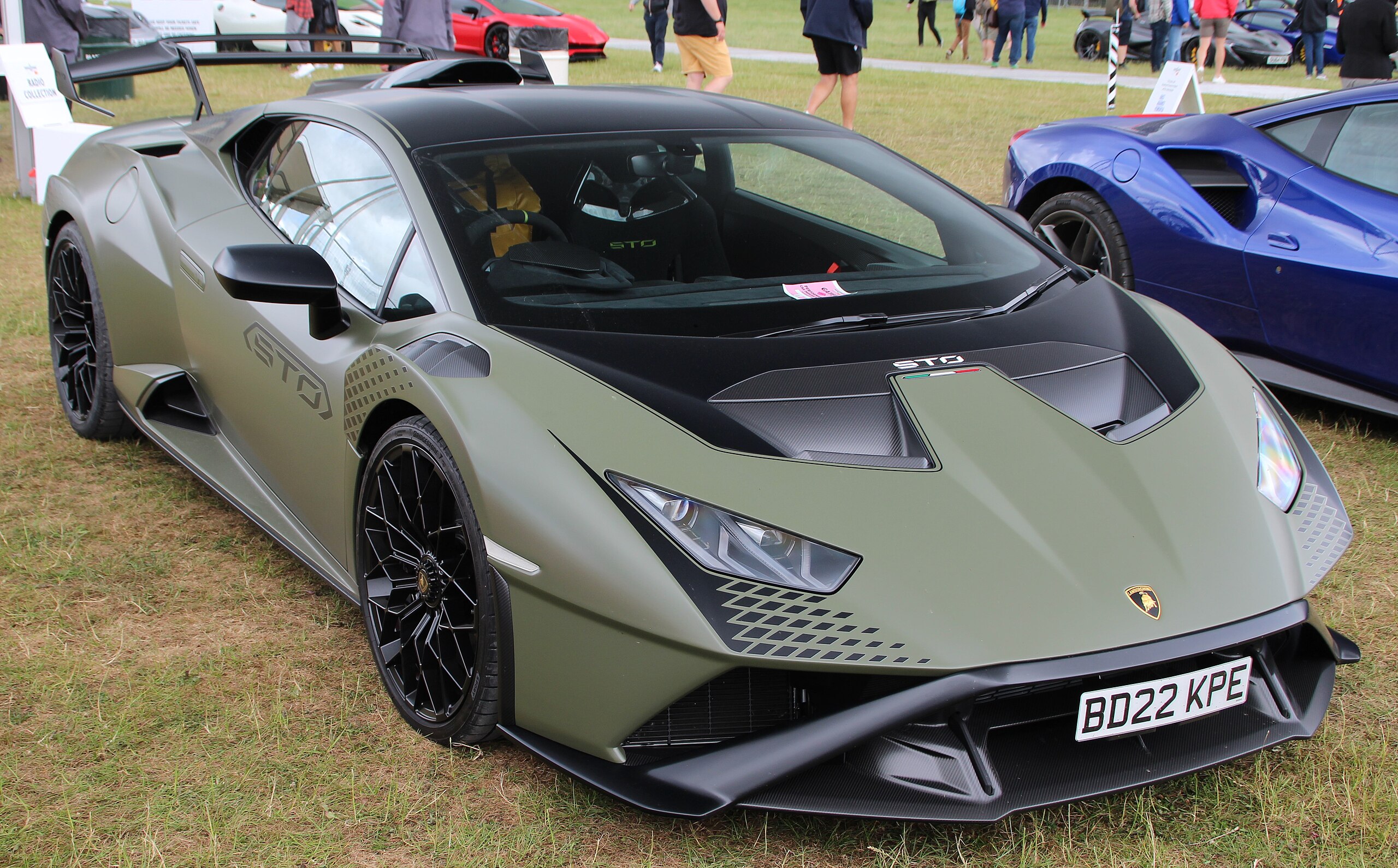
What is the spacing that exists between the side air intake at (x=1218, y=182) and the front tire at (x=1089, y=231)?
0.98ft

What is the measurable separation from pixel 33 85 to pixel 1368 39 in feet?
28.9

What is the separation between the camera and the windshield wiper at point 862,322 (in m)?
2.46

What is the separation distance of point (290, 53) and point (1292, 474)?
323 centimetres

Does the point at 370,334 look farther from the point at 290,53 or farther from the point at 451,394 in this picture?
the point at 290,53

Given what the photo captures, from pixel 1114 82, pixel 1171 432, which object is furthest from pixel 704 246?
pixel 1114 82

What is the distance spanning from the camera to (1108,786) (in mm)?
1912

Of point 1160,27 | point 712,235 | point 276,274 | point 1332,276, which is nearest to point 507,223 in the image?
point 276,274

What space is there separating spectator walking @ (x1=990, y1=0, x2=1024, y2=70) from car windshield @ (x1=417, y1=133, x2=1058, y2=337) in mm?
17300

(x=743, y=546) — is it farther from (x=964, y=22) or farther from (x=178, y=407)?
(x=964, y=22)

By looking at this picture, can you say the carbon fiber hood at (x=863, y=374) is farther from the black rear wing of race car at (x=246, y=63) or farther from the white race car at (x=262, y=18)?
the white race car at (x=262, y=18)

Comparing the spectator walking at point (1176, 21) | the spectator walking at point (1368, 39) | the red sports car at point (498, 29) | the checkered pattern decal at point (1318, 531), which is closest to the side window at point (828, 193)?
→ the checkered pattern decal at point (1318, 531)

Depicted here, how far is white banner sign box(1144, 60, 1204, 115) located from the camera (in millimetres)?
7992

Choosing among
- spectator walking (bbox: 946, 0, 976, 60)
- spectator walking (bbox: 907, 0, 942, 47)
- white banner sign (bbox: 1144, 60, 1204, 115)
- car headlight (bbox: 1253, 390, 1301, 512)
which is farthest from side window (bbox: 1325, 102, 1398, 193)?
spectator walking (bbox: 907, 0, 942, 47)

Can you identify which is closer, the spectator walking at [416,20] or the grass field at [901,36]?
the spectator walking at [416,20]
